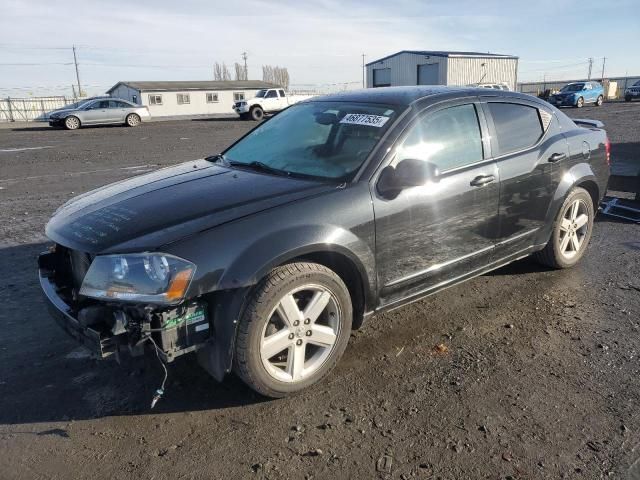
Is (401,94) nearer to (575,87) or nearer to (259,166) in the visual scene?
(259,166)

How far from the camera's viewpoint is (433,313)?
160 inches

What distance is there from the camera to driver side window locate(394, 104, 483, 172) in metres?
3.44

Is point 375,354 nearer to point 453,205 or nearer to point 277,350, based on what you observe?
point 277,350

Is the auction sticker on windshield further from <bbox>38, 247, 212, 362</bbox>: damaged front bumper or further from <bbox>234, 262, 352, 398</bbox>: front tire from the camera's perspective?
<bbox>38, 247, 212, 362</bbox>: damaged front bumper

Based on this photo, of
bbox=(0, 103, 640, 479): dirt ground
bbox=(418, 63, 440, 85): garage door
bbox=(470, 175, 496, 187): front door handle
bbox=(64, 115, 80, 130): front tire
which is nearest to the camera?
bbox=(0, 103, 640, 479): dirt ground

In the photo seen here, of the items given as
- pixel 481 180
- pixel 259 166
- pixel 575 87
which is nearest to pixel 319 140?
pixel 259 166

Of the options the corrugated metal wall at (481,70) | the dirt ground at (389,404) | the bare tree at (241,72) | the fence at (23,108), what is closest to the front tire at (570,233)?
the dirt ground at (389,404)

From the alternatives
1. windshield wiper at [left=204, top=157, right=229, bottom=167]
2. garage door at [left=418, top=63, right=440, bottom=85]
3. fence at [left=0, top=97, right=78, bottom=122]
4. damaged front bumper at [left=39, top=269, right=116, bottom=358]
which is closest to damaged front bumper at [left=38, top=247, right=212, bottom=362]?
damaged front bumper at [left=39, top=269, right=116, bottom=358]

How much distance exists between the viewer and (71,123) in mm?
25656

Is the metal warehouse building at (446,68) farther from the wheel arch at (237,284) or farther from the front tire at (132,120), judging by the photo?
the wheel arch at (237,284)

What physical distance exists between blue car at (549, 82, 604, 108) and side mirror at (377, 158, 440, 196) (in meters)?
38.3

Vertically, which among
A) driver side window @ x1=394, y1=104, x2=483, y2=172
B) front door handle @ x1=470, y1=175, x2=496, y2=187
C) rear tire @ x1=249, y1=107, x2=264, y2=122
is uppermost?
driver side window @ x1=394, y1=104, x2=483, y2=172

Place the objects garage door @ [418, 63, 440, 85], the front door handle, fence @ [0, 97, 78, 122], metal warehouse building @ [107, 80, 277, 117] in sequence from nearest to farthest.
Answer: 1. the front door handle
2. fence @ [0, 97, 78, 122]
3. garage door @ [418, 63, 440, 85]
4. metal warehouse building @ [107, 80, 277, 117]

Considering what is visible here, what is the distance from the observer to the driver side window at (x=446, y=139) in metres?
3.44
